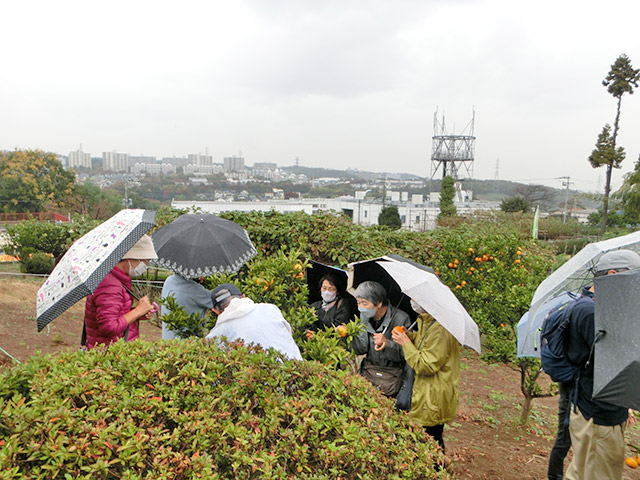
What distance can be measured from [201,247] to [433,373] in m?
2.07

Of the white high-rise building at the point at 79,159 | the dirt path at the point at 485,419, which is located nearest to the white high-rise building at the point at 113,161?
the white high-rise building at the point at 79,159

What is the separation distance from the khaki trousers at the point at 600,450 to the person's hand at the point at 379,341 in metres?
1.29

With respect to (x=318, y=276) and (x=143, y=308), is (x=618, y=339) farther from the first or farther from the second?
(x=143, y=308)

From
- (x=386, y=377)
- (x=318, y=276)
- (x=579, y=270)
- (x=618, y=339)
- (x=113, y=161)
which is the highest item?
(x=113, y=161)

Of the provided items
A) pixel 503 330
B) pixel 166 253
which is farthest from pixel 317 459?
pixel 503 330

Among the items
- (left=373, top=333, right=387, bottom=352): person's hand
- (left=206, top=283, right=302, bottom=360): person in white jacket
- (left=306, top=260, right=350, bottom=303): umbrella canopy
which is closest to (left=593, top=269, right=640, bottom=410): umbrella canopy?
(left=373, top=333, right=387, bottom=352): person's hand

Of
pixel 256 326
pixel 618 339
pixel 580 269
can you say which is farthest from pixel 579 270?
pixel 256 326

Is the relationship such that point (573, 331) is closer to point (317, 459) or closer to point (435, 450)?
point (435, 450)

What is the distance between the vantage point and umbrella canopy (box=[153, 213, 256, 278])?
3680 millimetres

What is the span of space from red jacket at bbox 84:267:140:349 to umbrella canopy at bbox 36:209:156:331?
0.66ft

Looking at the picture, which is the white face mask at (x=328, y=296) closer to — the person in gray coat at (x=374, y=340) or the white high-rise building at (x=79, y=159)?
the person in gray coat at (x=374, y=340)

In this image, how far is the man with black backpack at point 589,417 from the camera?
2801 millimetres

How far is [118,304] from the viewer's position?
3213 millimetres

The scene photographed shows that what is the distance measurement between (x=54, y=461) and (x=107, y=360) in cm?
55
